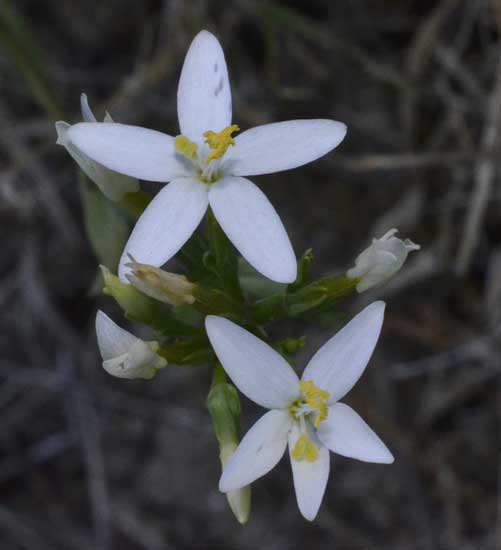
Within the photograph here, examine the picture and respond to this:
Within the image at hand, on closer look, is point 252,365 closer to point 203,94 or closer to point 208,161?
point 208,161

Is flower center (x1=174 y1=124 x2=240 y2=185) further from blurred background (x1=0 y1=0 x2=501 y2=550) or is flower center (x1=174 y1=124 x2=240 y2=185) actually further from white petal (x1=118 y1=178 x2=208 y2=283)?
blurred background (x1=0 y1=0 x2=501 y2=550)

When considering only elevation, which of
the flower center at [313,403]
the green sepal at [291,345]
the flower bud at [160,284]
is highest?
the flower bud at [160,284]

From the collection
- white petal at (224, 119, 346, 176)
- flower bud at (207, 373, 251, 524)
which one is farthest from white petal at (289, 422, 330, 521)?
white petal at (224, 119, 346, 176)

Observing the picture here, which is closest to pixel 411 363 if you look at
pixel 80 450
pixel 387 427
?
pixel 387 427

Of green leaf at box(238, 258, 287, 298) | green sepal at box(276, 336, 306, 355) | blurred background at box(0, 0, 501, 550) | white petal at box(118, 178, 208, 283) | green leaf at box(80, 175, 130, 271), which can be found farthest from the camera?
blurred background at box(0, 0, 501, 550)

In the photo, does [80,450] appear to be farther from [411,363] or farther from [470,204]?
[470,204]

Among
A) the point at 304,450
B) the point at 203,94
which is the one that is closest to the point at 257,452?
the point at 304,450

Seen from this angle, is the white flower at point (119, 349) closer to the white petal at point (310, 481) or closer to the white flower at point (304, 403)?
the white flower at point (304, 403)

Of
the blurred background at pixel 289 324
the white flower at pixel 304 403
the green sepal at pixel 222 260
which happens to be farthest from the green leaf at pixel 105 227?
the blurred background at pixel 289 324
